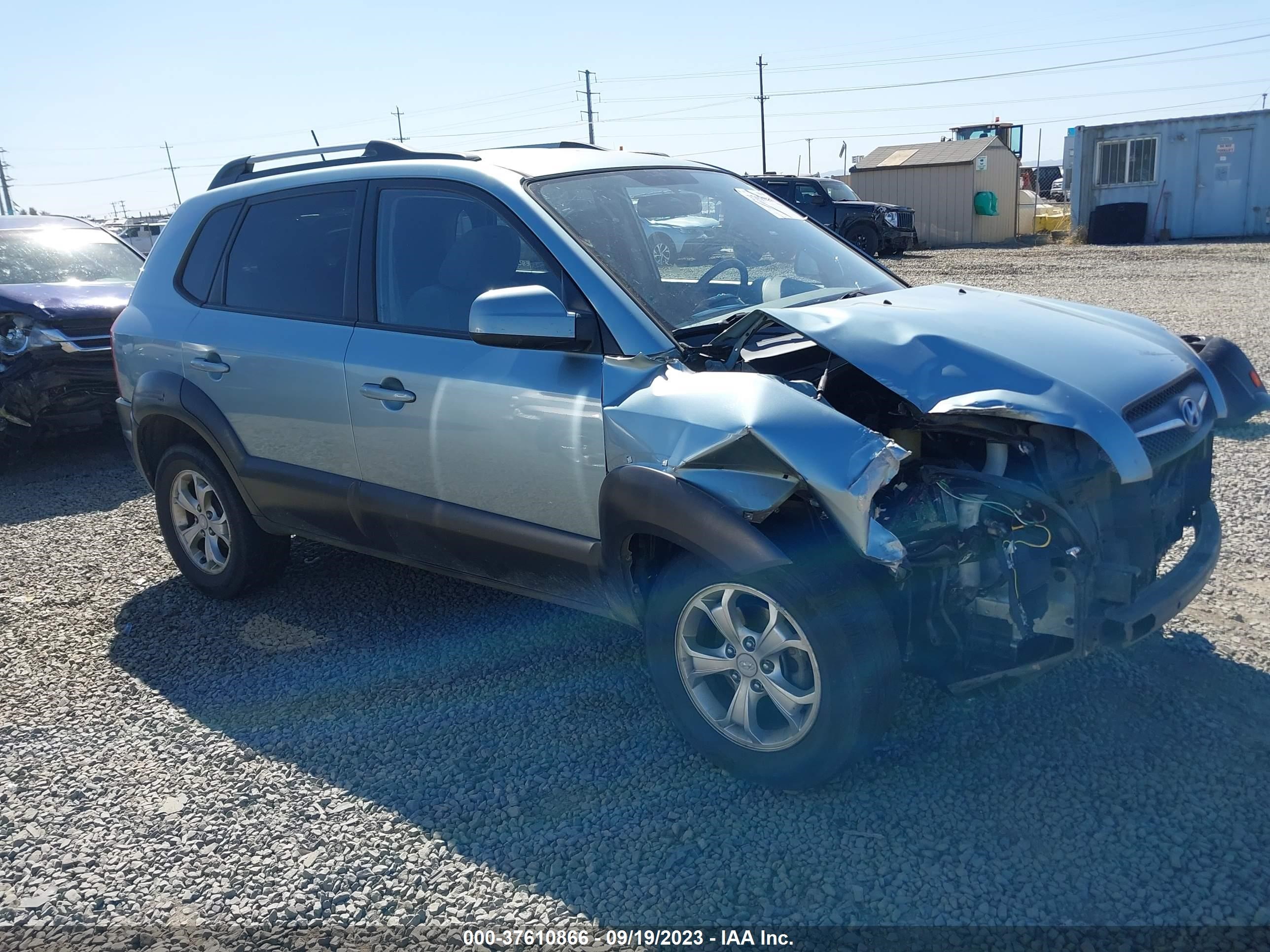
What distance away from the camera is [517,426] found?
346 centimetres

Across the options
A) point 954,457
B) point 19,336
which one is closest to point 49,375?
point 19,336

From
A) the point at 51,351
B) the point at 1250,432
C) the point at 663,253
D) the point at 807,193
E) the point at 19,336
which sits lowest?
the point at 1250,432

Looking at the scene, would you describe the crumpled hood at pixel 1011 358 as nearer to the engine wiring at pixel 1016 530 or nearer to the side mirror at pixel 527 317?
the engine wiring at pixel 1016 530

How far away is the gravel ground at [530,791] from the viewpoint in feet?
8.91

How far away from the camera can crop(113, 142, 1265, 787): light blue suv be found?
287 cm

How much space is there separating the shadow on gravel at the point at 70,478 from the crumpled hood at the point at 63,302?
1.17m

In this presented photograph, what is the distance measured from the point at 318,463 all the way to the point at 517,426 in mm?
1187

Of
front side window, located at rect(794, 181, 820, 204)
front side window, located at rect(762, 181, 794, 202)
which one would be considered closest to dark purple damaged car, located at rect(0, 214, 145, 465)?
front side window, located at rect(762, 181, 794, 202)

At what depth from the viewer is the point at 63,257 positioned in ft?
28.7

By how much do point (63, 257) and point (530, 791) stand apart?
7.74 m

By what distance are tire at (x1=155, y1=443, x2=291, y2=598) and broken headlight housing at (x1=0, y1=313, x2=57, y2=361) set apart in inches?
131

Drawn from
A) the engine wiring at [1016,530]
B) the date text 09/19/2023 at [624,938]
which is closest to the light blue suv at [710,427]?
the engine wiring at [1016,530]

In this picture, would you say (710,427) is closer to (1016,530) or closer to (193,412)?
(1016,530)

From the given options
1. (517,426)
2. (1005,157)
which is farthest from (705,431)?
(1005,157)
